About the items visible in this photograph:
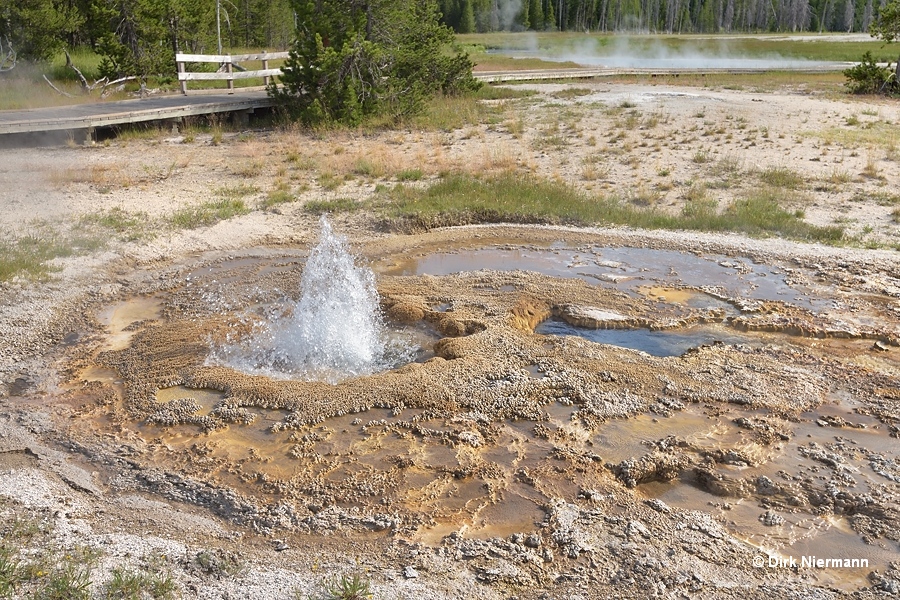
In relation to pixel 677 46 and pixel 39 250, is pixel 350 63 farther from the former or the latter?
pixel 677 46

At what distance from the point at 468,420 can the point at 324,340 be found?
6.47 feet

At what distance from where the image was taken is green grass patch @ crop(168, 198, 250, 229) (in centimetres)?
1105

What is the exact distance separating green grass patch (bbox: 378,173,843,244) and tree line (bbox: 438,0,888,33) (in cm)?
7057

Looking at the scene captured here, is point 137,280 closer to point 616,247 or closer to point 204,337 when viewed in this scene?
point 204,337

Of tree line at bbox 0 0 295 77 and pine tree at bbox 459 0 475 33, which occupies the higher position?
pine tree at bbox 459 0 475 33

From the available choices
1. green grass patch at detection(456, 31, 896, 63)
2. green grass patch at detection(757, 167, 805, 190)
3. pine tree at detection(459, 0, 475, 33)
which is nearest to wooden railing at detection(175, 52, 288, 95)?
green grass patch at detection(757, 167, 805, 190)

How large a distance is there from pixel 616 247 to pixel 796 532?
6.31 m

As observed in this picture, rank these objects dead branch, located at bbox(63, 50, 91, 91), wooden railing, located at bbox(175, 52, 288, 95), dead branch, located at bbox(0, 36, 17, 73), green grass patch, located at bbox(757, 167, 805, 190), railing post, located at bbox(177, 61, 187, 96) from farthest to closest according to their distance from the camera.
→ dead branch, located at bbox(0, 36, 17, 73)
dead branch, located at bbox(63, 50, 91, 91)
railing post, located at bbox(177, 61, 187, 96)
wooden railing, located at bbox(175, 52, 288, 95)
green grass patch, located at bbox(757, 167, 805, 190)

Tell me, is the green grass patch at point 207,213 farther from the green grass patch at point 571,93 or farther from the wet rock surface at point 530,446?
the green grass patch at point 571,93

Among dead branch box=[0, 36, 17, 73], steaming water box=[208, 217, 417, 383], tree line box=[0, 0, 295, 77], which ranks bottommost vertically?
steaming water box=[208, 217, 417, 383]

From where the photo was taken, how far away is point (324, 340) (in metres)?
7.39

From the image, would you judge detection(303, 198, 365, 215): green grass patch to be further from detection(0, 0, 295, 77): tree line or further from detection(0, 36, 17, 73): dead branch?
detection(0, 36, 17, 73): dead branch

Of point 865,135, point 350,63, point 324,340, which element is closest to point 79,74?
point 350,63

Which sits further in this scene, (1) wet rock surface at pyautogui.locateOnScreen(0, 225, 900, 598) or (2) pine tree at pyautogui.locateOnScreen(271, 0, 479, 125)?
(2) pine tree at pyautogui.locateOnScreen(271, 0, 479, 125)
